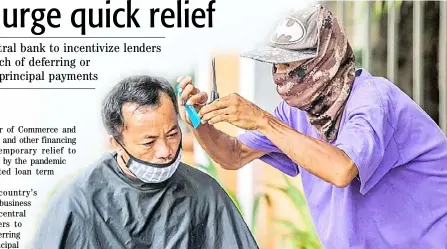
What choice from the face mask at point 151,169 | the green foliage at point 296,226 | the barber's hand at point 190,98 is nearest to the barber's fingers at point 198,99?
the barber's hand at point 190,98

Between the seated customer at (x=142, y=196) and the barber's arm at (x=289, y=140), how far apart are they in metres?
0.17

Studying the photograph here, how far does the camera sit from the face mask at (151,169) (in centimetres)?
220

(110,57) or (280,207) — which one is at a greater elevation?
(110,57)

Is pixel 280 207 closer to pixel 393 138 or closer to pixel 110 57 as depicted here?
pixel 393 138

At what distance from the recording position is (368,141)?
1.95 m

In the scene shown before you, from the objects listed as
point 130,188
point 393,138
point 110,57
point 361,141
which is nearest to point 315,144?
point 361,141

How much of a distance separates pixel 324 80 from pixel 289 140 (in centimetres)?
23

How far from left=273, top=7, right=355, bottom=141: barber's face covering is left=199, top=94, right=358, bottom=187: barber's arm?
117 millimetres

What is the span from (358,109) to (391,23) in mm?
494

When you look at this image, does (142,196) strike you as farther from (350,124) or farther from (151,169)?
(350,124)

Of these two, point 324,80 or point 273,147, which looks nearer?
point 324,80

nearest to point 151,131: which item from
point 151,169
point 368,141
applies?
point 151,169

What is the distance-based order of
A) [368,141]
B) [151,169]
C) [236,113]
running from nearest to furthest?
[368,141], [236,113], [151,169]

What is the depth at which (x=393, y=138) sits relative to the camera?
2.09 meters
